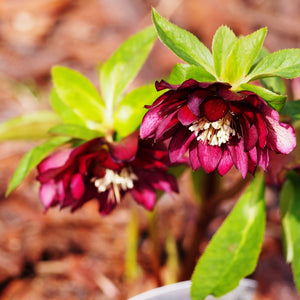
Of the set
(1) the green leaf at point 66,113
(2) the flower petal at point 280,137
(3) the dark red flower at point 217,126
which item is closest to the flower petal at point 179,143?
(3) the dark red flower at point 217,126

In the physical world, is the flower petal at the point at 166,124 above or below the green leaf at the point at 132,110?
below

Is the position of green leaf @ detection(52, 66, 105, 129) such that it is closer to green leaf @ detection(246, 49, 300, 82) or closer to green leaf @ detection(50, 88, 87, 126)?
green leaf @ detection(50, 88, 87, 126)

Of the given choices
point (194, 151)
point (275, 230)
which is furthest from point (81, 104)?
point (275, 230)

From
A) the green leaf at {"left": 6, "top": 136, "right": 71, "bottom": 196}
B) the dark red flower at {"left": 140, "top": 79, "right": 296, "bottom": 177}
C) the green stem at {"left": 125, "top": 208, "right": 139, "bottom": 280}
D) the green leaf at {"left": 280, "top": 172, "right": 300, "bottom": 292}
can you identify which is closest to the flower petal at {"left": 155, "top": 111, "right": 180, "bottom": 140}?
the dark red flower at {"left": 140, "top": 79, "right": 296, "bottom": 177}

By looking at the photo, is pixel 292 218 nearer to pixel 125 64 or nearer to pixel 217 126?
pixel 217 126

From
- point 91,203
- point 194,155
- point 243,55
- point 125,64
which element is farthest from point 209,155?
point 91,203

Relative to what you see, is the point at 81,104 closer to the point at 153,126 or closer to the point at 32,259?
the point at 153,126

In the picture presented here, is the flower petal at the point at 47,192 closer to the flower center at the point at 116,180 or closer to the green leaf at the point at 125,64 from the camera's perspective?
the flower center at the point at 116,180
